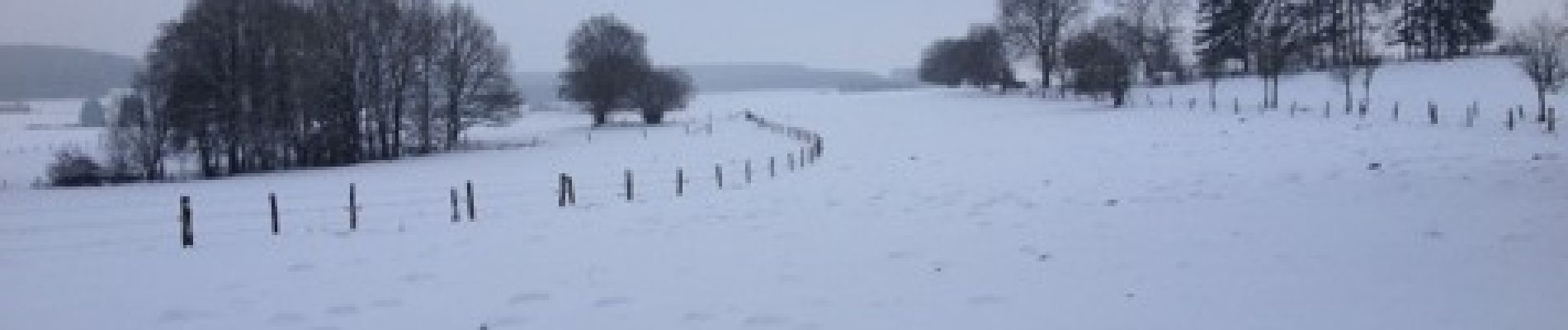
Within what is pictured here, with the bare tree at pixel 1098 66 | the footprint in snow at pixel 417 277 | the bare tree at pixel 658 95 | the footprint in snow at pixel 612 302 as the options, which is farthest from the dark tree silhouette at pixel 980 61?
the footprint in snow at pixel 612 302

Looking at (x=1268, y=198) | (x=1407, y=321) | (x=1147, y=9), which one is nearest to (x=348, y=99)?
(x=1268, y=198)

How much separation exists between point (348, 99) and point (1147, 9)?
63.7 meters

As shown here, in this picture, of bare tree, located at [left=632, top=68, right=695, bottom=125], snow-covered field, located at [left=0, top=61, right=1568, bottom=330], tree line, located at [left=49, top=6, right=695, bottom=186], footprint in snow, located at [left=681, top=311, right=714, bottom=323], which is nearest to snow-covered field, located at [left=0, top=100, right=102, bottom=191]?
tree line, located at [left=49, top=6, right=695, bottom=186]

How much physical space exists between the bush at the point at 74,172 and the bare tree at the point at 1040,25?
201 ft

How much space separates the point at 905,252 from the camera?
1388 cm

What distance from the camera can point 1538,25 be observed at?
51062mm

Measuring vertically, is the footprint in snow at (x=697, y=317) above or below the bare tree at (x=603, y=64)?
below

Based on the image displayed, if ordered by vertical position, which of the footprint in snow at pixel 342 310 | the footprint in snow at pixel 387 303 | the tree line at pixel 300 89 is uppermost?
the tree line at pixel 300 89

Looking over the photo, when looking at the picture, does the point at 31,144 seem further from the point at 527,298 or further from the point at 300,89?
the point at 527,298

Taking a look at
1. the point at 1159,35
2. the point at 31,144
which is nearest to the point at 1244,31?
the point at 1159,35

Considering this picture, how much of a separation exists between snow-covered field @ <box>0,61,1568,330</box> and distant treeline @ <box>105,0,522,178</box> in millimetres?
22496

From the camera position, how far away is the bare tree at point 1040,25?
86.1m

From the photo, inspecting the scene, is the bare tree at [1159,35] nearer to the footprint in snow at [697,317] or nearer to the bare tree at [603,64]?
the bare tree at [603,64]

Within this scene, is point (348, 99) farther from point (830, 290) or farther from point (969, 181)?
point (830, 290)
